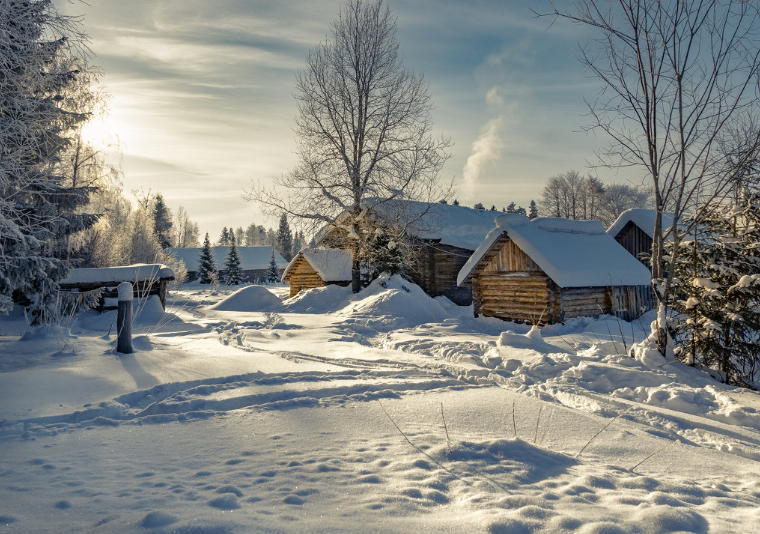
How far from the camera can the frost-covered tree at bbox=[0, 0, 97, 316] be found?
Answer: 16.9ft

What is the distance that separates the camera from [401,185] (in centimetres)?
2027

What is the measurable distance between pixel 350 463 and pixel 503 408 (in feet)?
7.39

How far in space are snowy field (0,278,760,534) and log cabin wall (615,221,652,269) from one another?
52.9 feet

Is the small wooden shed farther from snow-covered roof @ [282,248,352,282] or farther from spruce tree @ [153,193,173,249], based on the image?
spruce tree @ [153,193,173,249]

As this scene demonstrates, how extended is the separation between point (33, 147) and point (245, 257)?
61409 millimetres

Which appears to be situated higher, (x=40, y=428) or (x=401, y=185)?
(x=401, y=185)

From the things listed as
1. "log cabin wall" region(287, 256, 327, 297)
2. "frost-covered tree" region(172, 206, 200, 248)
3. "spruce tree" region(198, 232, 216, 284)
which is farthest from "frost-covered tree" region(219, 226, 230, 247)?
"log cabin wall" region(287, 256, 327, 297)

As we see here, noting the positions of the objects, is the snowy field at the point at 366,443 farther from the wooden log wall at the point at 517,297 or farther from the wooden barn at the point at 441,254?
the wooden barn at the point at 441,254

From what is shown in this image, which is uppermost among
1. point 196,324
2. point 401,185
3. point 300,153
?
point 300,153

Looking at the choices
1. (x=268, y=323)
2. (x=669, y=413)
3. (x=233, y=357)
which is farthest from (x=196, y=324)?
(x=669, y=413)

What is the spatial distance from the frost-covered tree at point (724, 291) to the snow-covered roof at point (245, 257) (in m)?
58.3

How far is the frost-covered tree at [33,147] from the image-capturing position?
515cm

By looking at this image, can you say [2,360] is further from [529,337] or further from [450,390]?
[529,337]

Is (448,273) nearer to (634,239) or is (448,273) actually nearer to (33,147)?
(634,239)
